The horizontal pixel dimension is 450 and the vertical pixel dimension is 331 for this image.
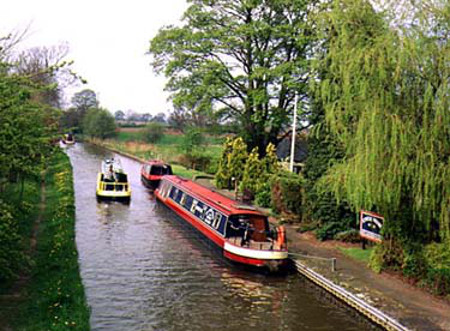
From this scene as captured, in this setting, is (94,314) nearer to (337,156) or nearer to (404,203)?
(404,203)

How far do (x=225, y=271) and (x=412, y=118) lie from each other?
6.97 meters

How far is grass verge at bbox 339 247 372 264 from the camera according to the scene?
15.6m

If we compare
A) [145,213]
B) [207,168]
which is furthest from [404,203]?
[207,168]

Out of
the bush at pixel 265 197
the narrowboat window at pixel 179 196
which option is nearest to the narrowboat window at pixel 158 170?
the narrowboat window at pixel 179 196

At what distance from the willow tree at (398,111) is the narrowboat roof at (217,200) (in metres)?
4.56

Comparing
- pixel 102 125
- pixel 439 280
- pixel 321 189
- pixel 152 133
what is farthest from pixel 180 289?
pixel 102 125

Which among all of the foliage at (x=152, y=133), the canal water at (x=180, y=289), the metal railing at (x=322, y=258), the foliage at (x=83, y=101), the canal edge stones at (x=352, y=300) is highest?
the foliage at (x=83, y=101)

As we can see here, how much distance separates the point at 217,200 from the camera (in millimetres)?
18953

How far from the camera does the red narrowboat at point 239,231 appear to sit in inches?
584

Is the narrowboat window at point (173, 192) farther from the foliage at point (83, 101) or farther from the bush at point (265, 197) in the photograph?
the foliage at point (83, 101)

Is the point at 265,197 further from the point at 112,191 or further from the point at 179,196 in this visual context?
the point at 112,191

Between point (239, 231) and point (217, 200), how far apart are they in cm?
272

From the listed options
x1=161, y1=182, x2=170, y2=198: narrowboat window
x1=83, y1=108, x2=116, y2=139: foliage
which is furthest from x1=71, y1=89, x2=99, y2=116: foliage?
x1=161, y1=182, x2=170, y2=198: narrowboat window

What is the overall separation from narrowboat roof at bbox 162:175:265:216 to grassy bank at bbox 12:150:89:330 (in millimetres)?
5070
